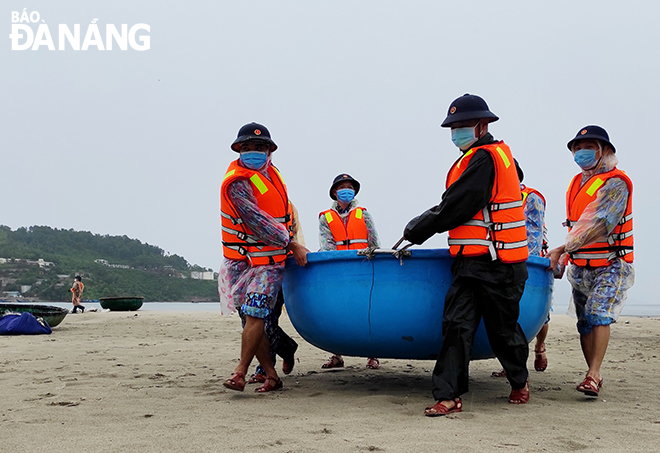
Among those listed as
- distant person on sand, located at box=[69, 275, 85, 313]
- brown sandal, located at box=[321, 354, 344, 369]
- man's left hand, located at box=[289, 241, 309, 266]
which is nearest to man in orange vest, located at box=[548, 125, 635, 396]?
man's left hand, located at box=[289, 241, 309, 266]

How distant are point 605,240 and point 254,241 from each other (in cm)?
261

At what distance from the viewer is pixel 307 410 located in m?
3.76

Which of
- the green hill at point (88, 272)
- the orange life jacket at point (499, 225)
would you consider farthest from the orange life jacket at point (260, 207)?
the green hill at point (88, 272)

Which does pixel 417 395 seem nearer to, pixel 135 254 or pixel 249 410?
pixel 249 410

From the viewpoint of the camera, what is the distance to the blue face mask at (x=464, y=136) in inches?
157

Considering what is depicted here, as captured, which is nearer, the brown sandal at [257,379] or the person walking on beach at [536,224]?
the brown sandal at [257,379]

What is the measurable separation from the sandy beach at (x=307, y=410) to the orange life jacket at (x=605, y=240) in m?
1.00

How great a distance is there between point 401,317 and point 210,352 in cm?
411

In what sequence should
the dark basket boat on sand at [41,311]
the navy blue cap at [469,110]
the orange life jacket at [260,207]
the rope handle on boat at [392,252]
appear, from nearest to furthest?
1. the navy blue cap at [469,110]
2. the rope handle on boat at [392,252]
3. the orange life jacket at [260,207]
4. the dark basket boat on sand at [41,311]

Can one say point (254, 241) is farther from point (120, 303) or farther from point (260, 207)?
point (120, 303)

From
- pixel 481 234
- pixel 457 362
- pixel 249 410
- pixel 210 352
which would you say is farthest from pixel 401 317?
pixel 210 352

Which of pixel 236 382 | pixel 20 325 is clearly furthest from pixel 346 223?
pixel 20 325

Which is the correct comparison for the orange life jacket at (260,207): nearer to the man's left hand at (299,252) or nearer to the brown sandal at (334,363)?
the man's left hand at (299,252)

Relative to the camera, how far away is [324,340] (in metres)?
4.51
